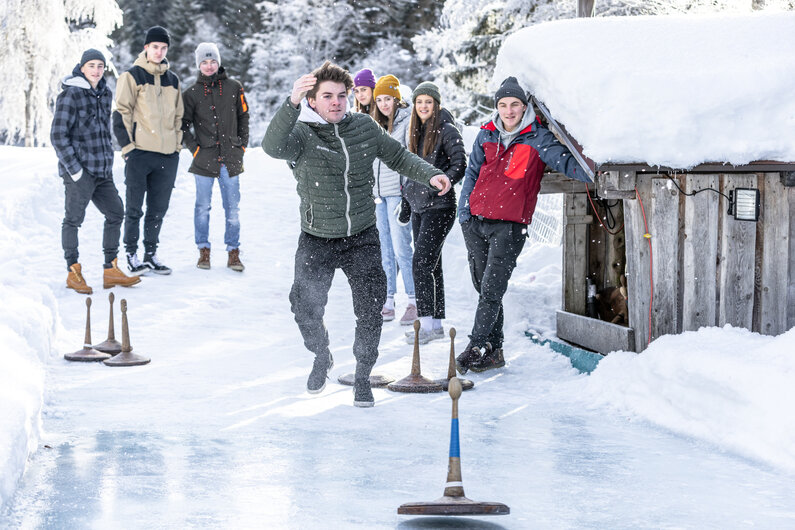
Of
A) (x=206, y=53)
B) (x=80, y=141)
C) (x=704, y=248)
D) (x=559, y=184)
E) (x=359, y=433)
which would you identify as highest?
(x=206, y=53)

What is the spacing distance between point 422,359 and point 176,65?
118 feet

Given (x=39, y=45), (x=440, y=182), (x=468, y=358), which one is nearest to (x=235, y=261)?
(x=468, y=358)

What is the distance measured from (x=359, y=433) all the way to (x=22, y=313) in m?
2.93

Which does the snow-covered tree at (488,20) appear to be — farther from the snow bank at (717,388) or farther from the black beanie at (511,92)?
the snow bank at (717,388)

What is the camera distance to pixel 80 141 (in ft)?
29.2

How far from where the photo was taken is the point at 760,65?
5.99 m

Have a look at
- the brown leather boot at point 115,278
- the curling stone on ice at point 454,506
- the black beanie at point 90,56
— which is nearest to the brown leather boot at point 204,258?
the brown leather boot at point 115,278

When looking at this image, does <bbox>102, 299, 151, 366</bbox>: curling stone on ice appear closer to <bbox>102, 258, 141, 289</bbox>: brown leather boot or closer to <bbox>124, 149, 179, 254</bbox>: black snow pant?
<bbox>102, 258, 141, 289</bbox>: brown leather boot

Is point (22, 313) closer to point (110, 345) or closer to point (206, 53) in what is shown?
point (110, 345)

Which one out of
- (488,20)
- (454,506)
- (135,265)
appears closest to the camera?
(454,506)

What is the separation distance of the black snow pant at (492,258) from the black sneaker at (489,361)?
99 millimetres

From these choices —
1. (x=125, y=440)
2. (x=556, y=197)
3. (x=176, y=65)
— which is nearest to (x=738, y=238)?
(x=125, y=440)

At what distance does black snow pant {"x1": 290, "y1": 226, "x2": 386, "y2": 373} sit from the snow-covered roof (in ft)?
5.27

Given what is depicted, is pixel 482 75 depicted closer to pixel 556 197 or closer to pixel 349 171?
pixel 556 197
